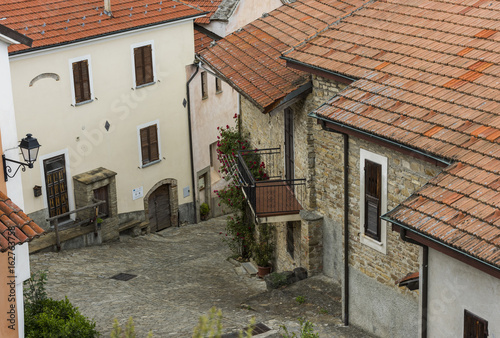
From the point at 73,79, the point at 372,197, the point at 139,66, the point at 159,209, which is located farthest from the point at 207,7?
the point at 372,197

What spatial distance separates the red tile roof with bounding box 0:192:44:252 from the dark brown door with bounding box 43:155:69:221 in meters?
10.8

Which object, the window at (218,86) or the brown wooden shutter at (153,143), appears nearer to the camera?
the brown wooden shutter at (153,143)

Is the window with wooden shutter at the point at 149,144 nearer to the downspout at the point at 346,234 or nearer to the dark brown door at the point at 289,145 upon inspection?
the dark brown door at the point at 289,145

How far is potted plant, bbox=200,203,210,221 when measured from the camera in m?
28.6

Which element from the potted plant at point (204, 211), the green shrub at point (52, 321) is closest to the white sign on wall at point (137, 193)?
the potted plant at point (204, 211)

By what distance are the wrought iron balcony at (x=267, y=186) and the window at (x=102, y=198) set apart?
18.7 feet

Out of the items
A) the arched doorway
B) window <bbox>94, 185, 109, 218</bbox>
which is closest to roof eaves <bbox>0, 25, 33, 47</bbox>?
window <bbox>94, 185, 109, 218</bbox>

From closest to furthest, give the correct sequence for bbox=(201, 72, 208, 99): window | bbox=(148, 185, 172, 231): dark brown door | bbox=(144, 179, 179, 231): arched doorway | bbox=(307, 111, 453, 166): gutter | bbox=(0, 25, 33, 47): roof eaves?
bbox=(307, 111, 453, 166): gutter < bbox=(0, 25, 33, 47): roof eaves < bbox=(144, 179, 179, 231): arched doorway < bbox=(148, 185, 172, 231): dark brown door < bbox=(201, 72, 208, 99): window

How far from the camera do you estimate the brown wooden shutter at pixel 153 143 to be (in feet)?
86.6

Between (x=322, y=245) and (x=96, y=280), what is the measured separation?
6.36 m

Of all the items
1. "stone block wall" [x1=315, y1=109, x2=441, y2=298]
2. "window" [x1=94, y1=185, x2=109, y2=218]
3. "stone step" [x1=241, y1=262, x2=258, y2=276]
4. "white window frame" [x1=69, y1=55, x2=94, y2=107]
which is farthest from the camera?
"window" [x1=94, y1=185, x2=109, y2=218]

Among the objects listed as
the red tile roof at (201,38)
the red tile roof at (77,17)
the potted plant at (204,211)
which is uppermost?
the red tile roof at (77,17)

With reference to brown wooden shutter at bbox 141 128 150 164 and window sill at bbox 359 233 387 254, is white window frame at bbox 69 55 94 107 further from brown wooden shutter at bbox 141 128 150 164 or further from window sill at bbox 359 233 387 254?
window sill at bbox 359 233 387 254

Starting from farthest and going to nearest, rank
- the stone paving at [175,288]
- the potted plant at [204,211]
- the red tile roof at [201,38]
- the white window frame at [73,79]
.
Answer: the potted plant at [204,211], the red tile roof at [201,38], the white window frame at [73,79], the stone paving at [175,288]
